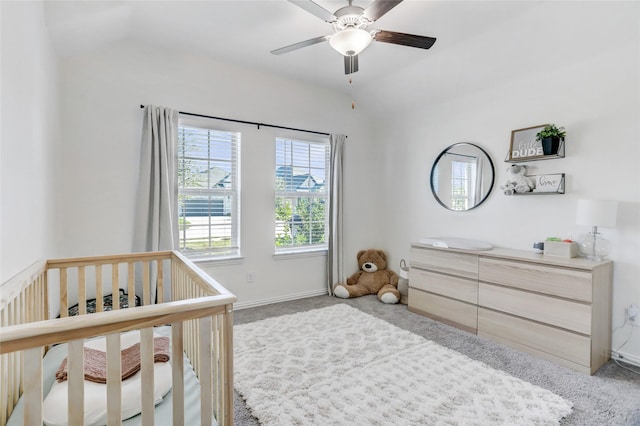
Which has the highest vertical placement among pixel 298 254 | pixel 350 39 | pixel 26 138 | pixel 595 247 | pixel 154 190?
pixel 350 39

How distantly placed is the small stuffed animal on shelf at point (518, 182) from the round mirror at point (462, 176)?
0.64 ft

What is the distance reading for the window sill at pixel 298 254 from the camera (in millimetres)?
3772

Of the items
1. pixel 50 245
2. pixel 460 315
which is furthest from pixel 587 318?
pixel 50 245

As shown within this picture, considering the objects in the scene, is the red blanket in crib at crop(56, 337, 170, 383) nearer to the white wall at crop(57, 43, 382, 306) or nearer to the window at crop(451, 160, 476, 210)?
the white wall at crop(57, 43, 382, 306)

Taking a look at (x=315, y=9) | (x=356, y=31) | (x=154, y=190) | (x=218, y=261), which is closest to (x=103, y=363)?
(x=154, y=190)

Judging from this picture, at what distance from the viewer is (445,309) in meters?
3.06

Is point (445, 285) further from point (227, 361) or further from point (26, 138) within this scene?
point (26, 138)

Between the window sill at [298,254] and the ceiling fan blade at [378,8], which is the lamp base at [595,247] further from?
the window sill at [298,254]

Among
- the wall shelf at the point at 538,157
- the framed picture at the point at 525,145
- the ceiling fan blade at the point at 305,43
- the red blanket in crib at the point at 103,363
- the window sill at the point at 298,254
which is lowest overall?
the red blanket in crib at the point at 103,363

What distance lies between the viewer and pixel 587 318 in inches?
84.7

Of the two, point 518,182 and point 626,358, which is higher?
point 518,182

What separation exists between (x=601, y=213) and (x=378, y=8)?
2.04 metres

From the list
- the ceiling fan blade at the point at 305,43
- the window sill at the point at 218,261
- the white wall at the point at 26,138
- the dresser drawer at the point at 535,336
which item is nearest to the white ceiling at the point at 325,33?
the ceiling fan blade at the point at 305,43

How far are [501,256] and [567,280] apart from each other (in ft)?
1.53
